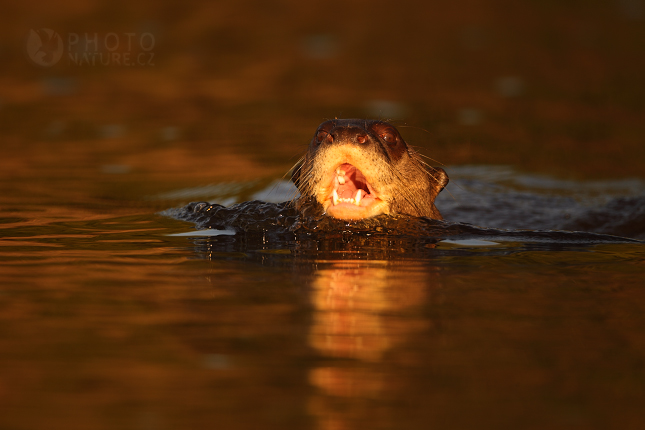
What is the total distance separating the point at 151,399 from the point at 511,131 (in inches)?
396

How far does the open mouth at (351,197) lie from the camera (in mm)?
5430

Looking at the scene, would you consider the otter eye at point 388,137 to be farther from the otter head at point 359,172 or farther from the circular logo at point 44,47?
the circular logo at point 44,47

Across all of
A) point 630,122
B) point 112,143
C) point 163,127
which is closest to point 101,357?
point 112,143

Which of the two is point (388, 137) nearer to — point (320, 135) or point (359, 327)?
point (320, 135)

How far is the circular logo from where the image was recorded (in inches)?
646

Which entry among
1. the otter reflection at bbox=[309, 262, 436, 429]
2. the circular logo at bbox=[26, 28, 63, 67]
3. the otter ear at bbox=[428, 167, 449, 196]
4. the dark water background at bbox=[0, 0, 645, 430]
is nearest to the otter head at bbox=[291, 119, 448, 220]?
the dark water background at bbox=[0, 0, 645, 430]

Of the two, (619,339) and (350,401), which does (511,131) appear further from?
(350,401)

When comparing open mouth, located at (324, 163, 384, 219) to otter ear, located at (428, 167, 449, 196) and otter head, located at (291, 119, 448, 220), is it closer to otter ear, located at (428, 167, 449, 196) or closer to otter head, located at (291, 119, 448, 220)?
otter head, located at (291, 119, 448, 220)

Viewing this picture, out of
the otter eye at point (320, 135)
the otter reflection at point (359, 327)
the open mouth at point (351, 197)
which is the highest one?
the otter eye at point (320, 135)

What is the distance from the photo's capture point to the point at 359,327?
3492 millimetres

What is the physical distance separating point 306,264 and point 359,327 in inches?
52.9

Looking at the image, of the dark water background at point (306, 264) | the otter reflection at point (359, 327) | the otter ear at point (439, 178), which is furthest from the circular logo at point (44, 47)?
the otter reflection at point (359, 327)

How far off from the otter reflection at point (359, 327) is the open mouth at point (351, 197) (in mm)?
645

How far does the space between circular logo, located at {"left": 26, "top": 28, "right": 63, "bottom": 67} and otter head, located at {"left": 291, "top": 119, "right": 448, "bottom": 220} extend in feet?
37.7
